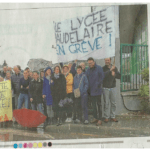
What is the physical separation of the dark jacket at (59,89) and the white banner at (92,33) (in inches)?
25.0

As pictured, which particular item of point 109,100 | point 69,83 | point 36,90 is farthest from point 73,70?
point 109,100

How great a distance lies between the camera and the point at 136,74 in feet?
14.6

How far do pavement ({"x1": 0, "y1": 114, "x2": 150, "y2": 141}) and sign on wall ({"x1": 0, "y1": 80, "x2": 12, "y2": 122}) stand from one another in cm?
29

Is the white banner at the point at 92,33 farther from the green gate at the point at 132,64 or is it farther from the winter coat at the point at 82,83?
the winter coat at the point at 82,83

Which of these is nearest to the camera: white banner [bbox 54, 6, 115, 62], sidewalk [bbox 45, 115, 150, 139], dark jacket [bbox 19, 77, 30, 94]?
sidewalk [bbox 45, 115, 150, 139]

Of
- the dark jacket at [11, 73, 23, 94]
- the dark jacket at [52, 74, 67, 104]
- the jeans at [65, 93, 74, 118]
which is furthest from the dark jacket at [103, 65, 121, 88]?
the dark jacket at [11, 73, 23, 94]

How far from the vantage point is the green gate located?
172 inches

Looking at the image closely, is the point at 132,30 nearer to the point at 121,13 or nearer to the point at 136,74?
the point at 121,13

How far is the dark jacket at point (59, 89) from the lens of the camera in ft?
14.2

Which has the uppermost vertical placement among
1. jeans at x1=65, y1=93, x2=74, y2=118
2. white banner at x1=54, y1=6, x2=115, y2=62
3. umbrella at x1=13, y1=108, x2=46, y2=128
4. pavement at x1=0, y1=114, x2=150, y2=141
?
white banner at x1=54, y1=6, x2=115, y2=62

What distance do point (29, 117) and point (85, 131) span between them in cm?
139

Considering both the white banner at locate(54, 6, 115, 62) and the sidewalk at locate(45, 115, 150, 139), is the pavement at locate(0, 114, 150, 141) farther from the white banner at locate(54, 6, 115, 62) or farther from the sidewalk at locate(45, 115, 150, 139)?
the white banner at locate(54, 6, 115, 62)

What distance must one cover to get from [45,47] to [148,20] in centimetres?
258

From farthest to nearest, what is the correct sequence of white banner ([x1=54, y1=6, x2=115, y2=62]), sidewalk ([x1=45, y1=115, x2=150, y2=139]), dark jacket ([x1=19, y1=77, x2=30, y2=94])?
1. dark jacket ([x1=19, y1=77, x2=30, y2=94])
2. white banner ([x1=54, y1=6, x2=115, y2=62])
3. sidewalk ([x1=45, y1=115, x2=150, y2=139])
